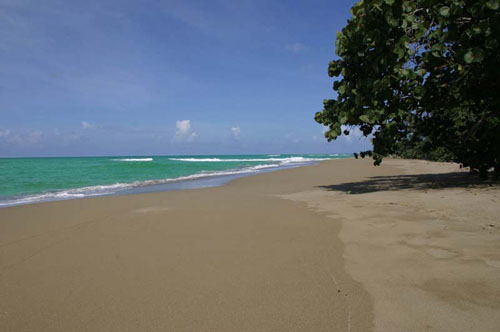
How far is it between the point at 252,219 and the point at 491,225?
4.02 meters

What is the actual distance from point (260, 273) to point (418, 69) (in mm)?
6313

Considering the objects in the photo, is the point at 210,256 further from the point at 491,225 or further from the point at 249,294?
the point at 491,225

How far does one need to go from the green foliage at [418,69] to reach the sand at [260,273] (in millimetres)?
2928

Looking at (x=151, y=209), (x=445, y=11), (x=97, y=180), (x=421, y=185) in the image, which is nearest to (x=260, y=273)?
(x=151, y=209)

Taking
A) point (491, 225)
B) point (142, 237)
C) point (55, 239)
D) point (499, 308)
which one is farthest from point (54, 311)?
point (491, 225)

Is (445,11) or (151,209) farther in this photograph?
(151,209)

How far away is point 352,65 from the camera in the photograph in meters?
7.91

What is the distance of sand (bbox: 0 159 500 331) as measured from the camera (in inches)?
92.1

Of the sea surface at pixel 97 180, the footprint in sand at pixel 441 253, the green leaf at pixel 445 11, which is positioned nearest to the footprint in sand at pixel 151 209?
the sea surface at pixel 97 180

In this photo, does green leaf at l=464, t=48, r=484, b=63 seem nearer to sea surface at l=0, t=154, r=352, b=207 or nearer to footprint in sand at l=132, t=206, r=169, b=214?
footprint in sand at l=132, t=206, r=169, b=214

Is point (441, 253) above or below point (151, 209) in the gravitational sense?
above

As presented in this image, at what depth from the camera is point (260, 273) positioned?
127 inches

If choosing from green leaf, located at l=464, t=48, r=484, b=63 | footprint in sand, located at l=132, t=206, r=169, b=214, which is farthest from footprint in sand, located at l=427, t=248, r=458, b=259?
footprint in sand, located at l=132, t=206, r=169, b=214

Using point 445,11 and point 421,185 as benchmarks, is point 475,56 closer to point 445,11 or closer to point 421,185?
point 445,11
